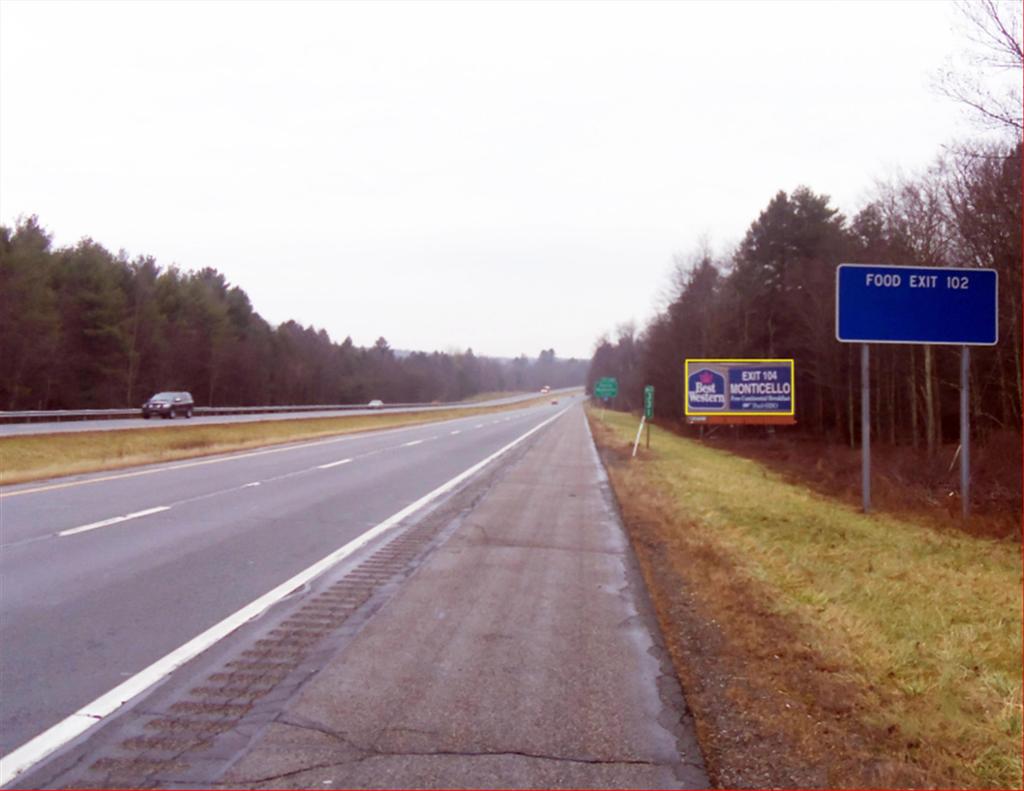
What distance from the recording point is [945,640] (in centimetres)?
836

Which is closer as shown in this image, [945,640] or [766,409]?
[945,640]

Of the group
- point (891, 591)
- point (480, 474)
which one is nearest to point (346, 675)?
point (891, 591)

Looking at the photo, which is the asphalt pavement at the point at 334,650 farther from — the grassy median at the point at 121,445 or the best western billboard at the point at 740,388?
the best western billboard at the point at 740,388

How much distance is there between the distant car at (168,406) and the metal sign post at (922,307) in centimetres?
4184

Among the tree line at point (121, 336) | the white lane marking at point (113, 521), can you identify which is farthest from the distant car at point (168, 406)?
the white lane marking at point (113, 521)

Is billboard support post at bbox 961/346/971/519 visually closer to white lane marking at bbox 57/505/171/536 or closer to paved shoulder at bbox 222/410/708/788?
paved shoulder at bbox 222/410/708/788

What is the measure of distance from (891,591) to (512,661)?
18.2 ft

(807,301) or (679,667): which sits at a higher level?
(807,301)

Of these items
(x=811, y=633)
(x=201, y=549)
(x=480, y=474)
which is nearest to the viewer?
(x=811, y=633)

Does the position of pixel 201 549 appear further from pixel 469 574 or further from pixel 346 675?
pixel 346 675

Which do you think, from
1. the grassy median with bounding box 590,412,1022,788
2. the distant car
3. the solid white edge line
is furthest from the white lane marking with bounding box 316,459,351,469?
the distant car

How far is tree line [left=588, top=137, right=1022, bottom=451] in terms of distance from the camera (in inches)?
1057

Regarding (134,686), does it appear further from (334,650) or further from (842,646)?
(842,646)

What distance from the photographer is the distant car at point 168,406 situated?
1977 inches
